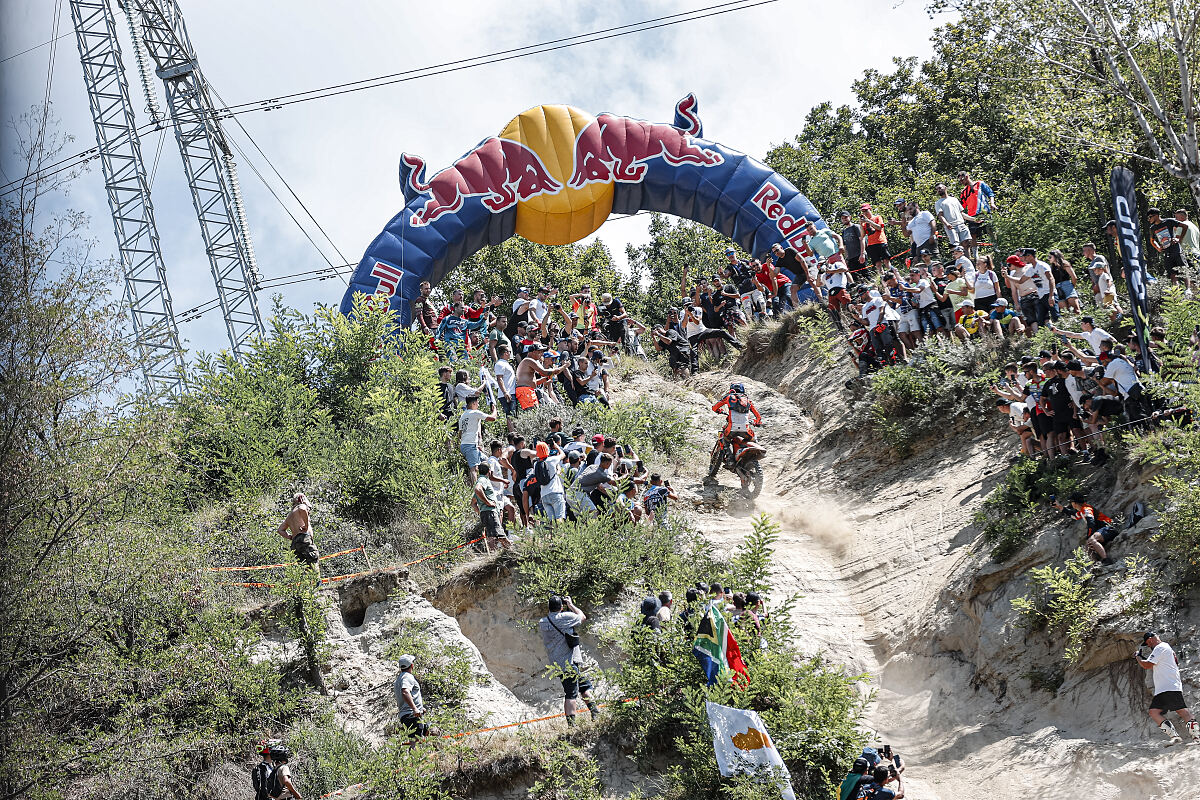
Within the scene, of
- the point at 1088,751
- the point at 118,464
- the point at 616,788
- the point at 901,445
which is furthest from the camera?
the point at 901,445

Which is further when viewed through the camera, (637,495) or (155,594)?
(637,495)

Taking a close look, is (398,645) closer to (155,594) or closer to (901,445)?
(155,594)

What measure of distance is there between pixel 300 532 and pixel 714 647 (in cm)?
597

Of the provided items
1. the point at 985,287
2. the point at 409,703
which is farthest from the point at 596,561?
the point at 985,287

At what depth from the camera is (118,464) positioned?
44.0 feet

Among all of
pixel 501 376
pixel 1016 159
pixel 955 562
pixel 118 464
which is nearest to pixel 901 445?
pixel 955 562

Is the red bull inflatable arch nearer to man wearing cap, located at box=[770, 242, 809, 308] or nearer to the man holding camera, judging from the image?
man wearing cap, located at box=[770, 242, 809, 308]

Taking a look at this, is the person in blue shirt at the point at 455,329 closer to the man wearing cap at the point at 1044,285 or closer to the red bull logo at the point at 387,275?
the red bull logo at the point at 387,275

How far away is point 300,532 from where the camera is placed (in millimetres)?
14641

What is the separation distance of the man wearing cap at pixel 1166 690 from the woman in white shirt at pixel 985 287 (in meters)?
8.42

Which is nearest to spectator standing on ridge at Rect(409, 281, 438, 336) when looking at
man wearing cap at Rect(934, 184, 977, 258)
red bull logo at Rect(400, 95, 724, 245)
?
red bull logo at Rect(400, 95, 724, 245)

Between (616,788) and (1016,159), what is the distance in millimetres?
28993

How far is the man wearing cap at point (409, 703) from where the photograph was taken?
12.4 meters

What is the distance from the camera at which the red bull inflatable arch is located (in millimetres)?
23859
